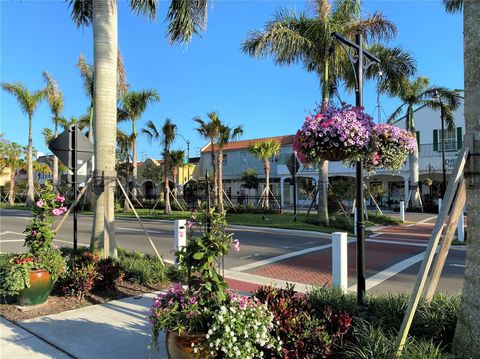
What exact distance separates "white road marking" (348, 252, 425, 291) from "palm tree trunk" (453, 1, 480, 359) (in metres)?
4.03

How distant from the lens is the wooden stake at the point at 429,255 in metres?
3.17

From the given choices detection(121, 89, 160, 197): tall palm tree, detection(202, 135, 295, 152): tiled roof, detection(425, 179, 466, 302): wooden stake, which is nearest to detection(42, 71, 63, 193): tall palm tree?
detection(121, 89, 160, 197): tall palm tree

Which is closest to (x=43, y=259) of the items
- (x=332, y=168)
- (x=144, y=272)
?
(x=144, y=272)

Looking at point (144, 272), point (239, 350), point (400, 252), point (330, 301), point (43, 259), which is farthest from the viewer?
point (400, 252)

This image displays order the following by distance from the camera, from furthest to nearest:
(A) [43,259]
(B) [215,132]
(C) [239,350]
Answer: (B) [215,132]
(A) [43,259]
(C) [239,350]

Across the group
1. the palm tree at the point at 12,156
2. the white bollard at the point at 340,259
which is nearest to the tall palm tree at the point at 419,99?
the white bollard at the point at 340,259

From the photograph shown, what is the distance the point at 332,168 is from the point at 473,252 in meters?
34.4

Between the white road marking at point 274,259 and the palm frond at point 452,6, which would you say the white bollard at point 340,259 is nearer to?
the white road marking at point 274,259

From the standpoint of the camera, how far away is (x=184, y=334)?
10.4 feet

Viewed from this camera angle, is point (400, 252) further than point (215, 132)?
No

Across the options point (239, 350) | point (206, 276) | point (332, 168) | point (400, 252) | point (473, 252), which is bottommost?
point (400, 252)

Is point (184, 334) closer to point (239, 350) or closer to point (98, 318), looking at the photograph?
point (239, 350)

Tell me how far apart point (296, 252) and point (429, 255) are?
8.39 metres

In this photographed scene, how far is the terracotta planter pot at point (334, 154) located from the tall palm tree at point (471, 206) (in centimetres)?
133
